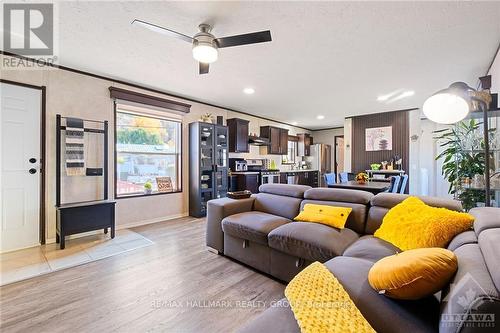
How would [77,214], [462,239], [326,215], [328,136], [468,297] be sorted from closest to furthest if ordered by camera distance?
[468,297] < [462,239] < [326,215] < [77,214] < [328,136]

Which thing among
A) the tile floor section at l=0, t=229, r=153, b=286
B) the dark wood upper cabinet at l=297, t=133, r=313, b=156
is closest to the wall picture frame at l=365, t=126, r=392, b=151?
the dark wood upper cabinet at l=297, t=133, r=313, b=156

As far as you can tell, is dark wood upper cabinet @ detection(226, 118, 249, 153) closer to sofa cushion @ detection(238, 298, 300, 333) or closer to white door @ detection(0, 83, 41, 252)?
white door @ detection(0, 83, 41, 252)

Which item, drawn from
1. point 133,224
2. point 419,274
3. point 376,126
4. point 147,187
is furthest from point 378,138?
point 133,224

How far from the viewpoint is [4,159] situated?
2.88 m

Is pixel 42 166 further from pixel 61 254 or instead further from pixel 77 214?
pixel 61 254

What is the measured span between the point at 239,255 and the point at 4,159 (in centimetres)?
321

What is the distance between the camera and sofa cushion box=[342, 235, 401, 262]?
5.44 feet

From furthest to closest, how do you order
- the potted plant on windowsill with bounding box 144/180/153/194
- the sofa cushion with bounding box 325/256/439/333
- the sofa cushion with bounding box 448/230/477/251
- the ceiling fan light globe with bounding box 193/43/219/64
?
1. the potted plant on windowsill with bounding box 144/180/153/194
2. the ceiling fan light globe with bounding box 193/43/219/64
3. the sofa cushion with bounding box 448/230/477/251
4. the sofa cushion with bounding box 325/256/439/333

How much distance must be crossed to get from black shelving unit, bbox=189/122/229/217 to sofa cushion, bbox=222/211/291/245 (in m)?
2.17

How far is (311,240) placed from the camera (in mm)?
1962

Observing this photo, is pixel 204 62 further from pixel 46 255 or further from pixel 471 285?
pixel 46 255

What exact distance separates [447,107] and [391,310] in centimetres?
148

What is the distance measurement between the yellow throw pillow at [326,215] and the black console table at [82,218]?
9.14ft

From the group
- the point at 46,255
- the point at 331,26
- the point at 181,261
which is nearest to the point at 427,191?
the point at 331,26
